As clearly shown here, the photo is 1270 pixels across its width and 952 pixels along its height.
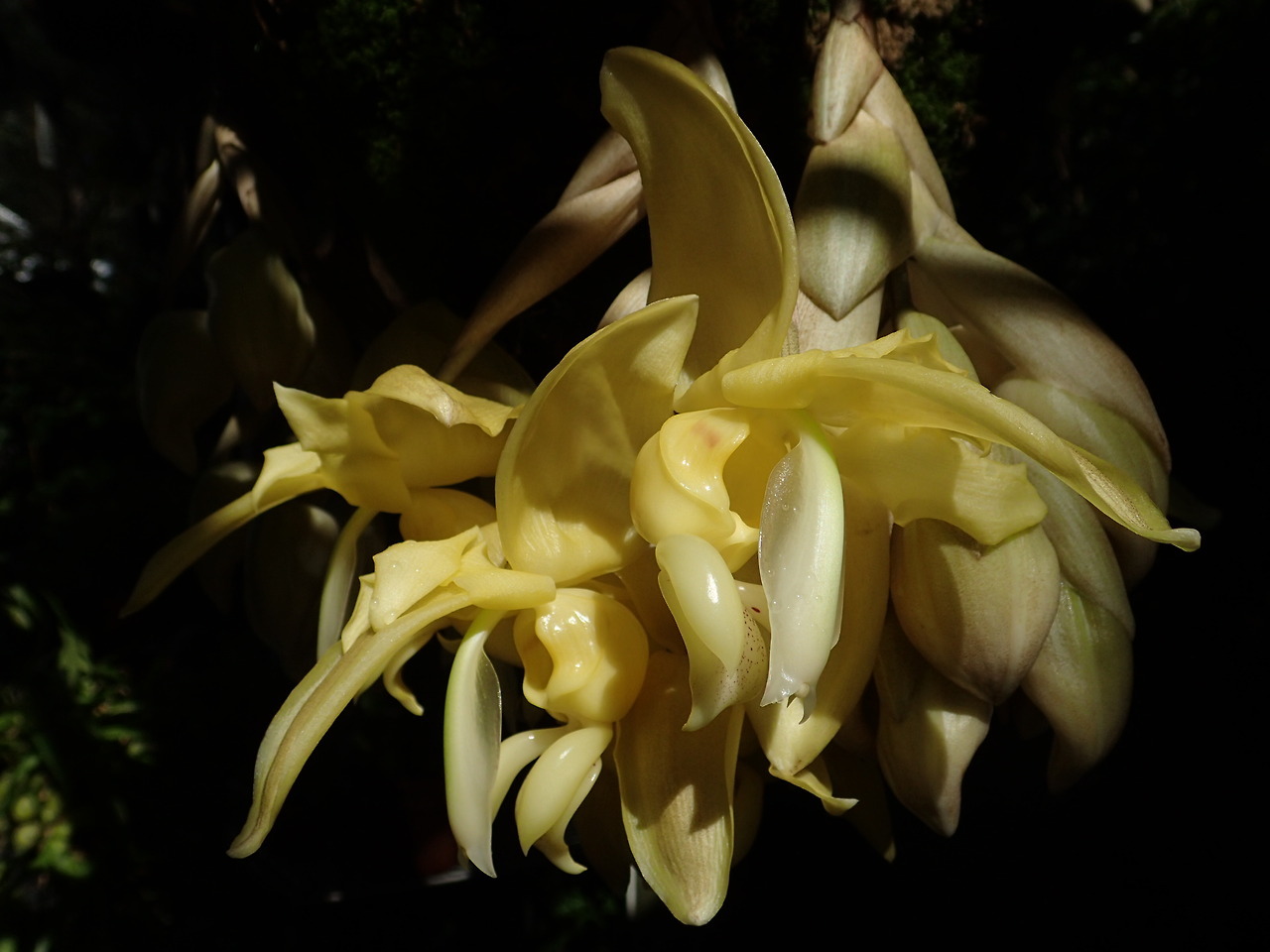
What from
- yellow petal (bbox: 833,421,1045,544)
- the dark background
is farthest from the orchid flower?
the dark background

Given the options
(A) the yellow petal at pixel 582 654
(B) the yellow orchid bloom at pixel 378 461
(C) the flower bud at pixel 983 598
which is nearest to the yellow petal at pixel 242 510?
(B) the yellow orchid bloom at pixel 378 461

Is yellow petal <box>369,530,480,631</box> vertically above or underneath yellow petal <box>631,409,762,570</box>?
underneath

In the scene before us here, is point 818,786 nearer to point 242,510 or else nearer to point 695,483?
point 695,483

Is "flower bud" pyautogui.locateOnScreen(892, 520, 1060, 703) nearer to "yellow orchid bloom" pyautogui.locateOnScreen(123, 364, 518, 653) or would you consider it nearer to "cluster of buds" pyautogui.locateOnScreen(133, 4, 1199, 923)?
"cluster of buds" pyautogui.locateOnScreen(133, 4, 1199, 923)

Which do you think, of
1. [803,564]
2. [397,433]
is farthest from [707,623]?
[397,433]

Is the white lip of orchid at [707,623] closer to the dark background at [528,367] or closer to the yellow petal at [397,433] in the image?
the yellow petal at [397,433]

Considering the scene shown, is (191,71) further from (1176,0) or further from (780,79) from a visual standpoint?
(1176,0)
